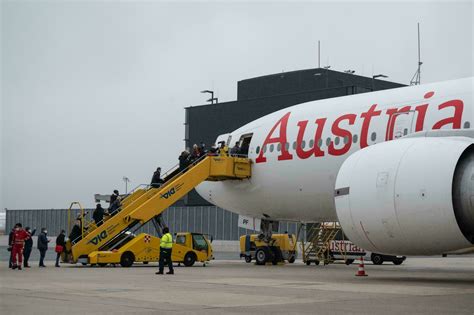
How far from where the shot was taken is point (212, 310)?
444 inches

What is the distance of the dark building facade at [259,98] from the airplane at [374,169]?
31550 millimetres

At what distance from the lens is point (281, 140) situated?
25.7 metres

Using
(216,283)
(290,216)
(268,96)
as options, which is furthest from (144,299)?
(268,96)

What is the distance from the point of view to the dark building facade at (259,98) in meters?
61.3

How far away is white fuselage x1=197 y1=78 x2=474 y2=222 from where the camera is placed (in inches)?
816

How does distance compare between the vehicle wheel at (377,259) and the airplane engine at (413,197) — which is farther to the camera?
the vehicle wheel at (377,259)

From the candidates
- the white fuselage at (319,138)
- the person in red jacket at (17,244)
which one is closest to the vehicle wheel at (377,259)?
the white fuselage at (319,138)

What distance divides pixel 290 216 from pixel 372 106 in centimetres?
586

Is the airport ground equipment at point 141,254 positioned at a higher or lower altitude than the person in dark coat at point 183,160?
lower

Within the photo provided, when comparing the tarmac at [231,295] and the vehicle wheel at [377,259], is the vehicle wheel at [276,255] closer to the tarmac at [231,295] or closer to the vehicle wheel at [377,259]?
the vehicle wheel at [377,259]

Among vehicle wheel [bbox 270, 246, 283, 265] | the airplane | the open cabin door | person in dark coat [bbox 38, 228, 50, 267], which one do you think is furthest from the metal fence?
person in dark coat [bbox 38, 228, 50, 267]

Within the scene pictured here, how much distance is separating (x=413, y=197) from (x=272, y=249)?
43.5 feet

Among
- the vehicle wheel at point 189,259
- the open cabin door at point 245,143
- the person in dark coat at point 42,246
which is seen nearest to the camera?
the person in dark coat at point 42,246

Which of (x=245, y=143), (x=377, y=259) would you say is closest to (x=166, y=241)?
(x=245, y=143)
